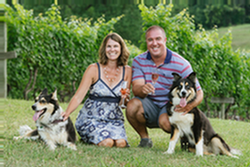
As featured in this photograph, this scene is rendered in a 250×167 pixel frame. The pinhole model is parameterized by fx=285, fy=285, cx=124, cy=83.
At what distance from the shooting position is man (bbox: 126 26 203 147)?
15.0 feet

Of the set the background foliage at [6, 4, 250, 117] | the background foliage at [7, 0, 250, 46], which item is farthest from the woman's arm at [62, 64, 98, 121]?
the background foliage at [7, 0, 250, 46]

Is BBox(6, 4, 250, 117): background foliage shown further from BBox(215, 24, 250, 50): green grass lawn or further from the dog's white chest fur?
BBox(215, 24, 250, 50): green grass lawn

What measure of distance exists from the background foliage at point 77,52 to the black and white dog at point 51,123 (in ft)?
13.2

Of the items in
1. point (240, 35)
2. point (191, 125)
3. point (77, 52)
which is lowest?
point (191, 125)

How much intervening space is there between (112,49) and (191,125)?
173 centimetres

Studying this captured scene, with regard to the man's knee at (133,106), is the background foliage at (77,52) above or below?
above

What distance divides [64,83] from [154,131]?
3.95 m

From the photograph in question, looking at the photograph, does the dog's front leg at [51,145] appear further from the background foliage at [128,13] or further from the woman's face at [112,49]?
the background foliage at [128,13]

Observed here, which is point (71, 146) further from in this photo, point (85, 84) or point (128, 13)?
point (128, 13)

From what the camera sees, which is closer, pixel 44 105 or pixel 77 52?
pixel 44 105

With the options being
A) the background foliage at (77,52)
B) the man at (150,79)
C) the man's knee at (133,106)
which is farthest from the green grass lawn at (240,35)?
the man's knee at (133,106)

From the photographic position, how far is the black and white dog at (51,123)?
392 cm

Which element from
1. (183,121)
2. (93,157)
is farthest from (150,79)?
(93,157)

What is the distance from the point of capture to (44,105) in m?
3.89
